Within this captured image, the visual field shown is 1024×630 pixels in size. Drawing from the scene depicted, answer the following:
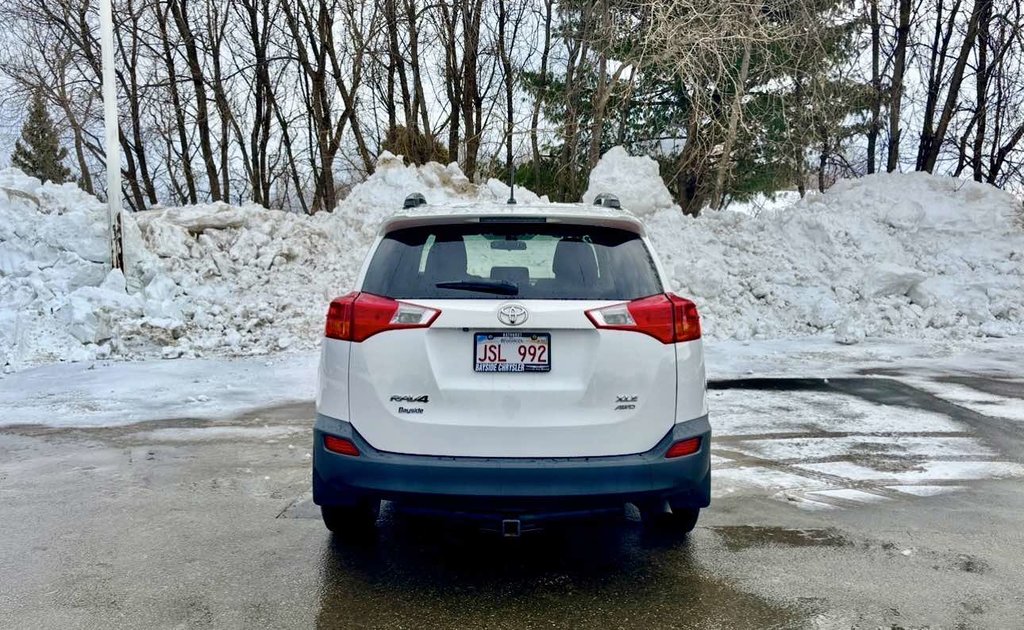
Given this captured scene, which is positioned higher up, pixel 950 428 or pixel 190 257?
pixel 190 257

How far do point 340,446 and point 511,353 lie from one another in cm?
89

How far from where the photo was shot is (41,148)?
113ft

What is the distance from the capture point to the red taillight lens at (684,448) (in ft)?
11.4

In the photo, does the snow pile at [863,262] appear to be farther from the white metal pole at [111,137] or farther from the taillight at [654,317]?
the taillight at [654,317]

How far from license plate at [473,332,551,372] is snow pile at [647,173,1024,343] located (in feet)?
31.8

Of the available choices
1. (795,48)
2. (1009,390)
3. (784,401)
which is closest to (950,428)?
(784,401)

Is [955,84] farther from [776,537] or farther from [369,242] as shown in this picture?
[776,537]

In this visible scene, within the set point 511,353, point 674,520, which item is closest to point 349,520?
point 511,353

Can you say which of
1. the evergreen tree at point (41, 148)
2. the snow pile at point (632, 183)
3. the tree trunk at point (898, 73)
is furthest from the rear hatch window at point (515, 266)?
the evergreen tree at point (41, 148)

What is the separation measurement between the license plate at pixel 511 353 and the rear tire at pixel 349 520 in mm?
1154

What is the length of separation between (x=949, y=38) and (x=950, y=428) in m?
16.8

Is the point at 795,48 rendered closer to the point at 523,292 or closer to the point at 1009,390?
the point at 1009,390

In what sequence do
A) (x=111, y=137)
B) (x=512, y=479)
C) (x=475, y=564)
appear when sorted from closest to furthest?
(x=512, y=479), (x=475, y=564), (x=111, y=137)

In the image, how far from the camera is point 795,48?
1752 cm
